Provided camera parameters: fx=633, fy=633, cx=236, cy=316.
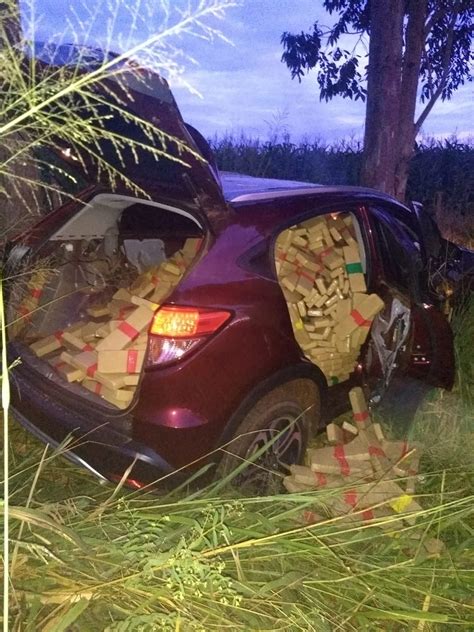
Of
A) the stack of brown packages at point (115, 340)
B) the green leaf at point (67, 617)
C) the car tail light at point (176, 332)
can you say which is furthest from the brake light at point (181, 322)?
the green leaf at point (67, 617)

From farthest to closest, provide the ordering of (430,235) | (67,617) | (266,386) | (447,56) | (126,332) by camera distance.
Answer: (447,56)
(430,235)
(126,332)
(266,386)
(67,617)

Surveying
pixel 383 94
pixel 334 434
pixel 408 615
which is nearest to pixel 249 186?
pixel 334 434

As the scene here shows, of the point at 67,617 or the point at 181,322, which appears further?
the point at 181,322

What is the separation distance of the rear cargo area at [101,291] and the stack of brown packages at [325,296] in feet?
2.23

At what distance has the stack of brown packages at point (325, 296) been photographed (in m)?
3.91

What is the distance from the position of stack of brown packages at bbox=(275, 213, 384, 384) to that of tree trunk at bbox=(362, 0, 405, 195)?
439 centimetres

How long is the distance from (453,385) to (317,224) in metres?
1.45

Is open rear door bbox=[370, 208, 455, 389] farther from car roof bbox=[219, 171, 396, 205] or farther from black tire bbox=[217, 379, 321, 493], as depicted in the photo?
black tire bbox=[217, 379, 321, 493]

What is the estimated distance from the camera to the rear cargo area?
332 centimetres

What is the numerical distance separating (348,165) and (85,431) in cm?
1298

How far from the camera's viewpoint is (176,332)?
281 cm

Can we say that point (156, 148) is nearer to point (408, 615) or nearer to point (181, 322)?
point (181, 322)

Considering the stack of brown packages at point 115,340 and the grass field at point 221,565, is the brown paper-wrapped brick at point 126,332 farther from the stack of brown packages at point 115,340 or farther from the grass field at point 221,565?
the grass field at point 221,565

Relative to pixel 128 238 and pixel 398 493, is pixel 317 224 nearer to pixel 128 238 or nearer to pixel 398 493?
pixel 128 238
